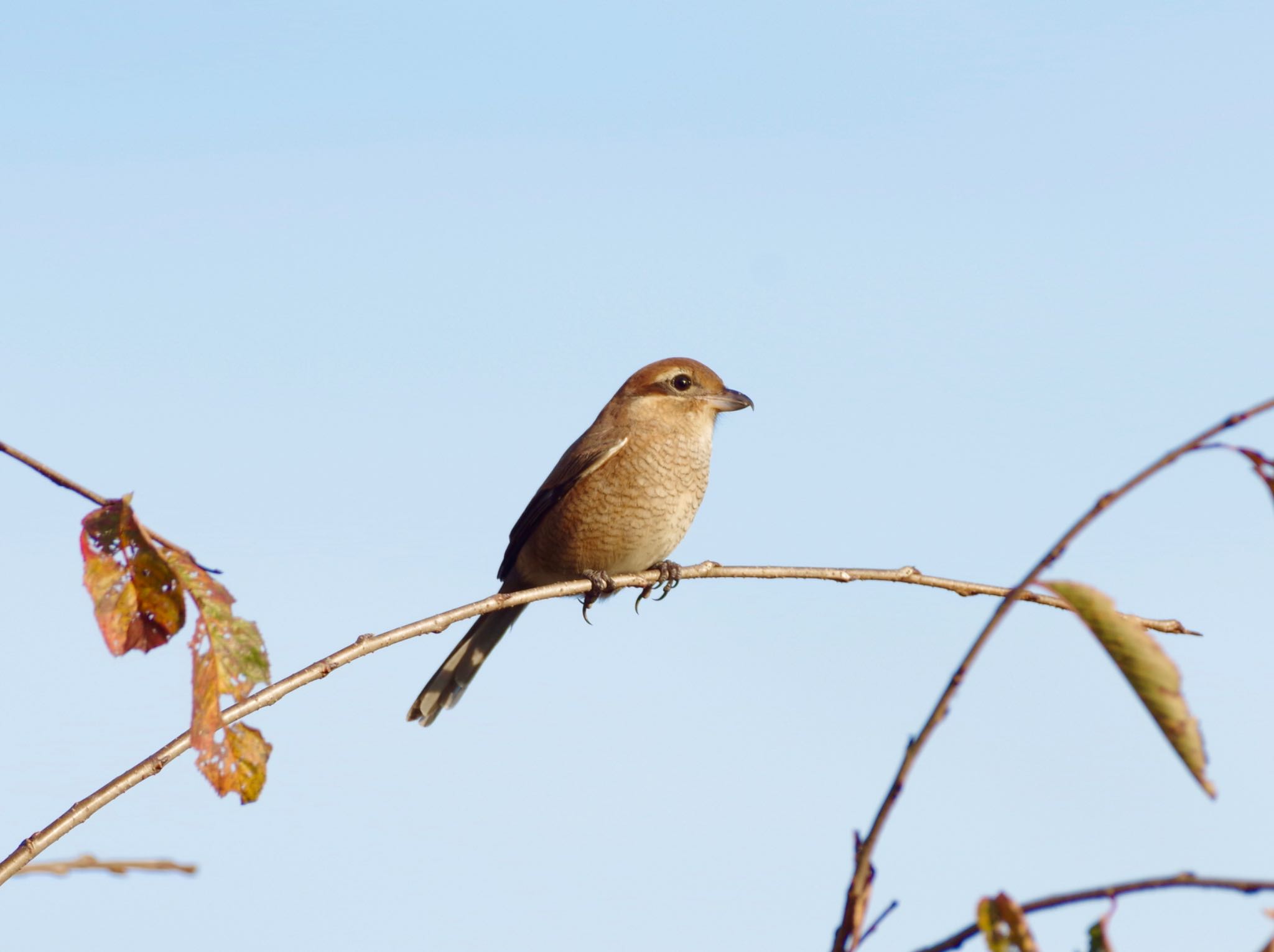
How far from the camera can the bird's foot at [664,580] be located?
5.05m

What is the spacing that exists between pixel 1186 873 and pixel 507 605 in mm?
1749

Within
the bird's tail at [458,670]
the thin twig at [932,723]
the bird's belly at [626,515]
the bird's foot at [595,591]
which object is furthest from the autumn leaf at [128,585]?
the bird's tail at [458,670]

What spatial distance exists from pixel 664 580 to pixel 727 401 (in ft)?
3.59

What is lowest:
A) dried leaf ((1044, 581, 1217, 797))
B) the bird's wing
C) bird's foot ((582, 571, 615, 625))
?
bird's foot ((582, 571, 615, 625))

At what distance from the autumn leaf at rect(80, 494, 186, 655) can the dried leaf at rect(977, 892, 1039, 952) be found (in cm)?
98

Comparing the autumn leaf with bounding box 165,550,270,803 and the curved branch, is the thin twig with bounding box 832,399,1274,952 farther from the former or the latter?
the autumn leaf with bounding box 165,550,270,803

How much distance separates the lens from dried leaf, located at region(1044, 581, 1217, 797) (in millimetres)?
1195

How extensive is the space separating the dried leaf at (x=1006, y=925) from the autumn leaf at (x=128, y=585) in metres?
0.98

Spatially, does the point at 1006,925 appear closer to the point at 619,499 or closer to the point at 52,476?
the point at 52,476

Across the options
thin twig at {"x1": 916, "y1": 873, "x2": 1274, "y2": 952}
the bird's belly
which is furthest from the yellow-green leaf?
the bird's belly

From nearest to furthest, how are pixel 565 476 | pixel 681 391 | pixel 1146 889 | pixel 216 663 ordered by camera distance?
pixel 1146 889
pixel 216 663
pixel 565 476
pixel 681 391

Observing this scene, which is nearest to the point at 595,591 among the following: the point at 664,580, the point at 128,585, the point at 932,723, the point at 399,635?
the point at 664,580

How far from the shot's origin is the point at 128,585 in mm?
1575

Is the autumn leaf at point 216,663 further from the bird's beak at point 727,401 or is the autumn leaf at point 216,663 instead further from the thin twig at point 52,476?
the bird's beak at point 727,401
